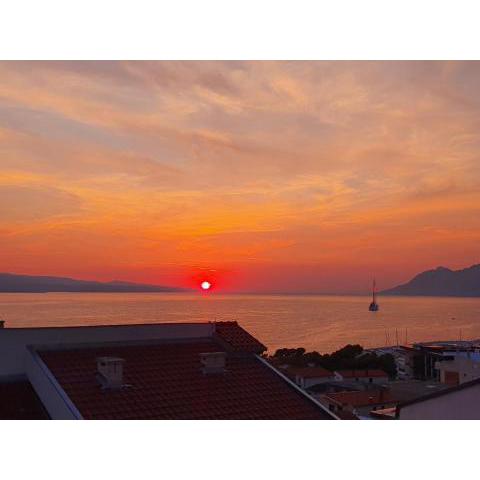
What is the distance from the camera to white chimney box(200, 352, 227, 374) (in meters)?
6.16

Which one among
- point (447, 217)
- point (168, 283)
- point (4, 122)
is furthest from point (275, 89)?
point (168, 283)

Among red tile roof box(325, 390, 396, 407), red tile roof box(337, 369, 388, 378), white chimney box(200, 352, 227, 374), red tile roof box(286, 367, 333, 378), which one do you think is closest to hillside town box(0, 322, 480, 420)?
white chimney box(200, 352, 227, 374)

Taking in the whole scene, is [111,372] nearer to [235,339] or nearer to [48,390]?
[48,390]

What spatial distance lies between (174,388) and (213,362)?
64 cm

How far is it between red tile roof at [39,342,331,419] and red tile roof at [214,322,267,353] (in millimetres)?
137

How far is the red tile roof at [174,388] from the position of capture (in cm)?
522

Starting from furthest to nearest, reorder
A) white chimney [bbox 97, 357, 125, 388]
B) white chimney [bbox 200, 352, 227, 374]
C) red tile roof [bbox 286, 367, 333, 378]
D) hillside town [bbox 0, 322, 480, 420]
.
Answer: red tile roof [bbox 286, 367, 333, 378], white chimney [bbox 200, 352, 227, 374], white chimney [bbox 97, 357, 125, 388], hillside town [bbox 0, 322, 480, 420]

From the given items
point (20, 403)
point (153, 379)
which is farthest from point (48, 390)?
point (153, 379)

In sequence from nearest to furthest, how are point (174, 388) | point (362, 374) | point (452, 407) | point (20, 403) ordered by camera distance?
point (452, 407)
point (20, 403)
point (174, 388)
point (362, 374)

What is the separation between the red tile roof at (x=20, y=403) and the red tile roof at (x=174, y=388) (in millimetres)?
356

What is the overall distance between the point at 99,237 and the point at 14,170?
9.44m

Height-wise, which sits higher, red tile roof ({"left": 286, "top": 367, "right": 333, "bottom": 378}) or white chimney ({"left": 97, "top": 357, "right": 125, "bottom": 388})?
white chimney ({"left": 97, "top": 357, "right": 125, "bottom": 388})

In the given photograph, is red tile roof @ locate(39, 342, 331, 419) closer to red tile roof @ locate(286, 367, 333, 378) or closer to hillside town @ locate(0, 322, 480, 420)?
hillside town @ locate(0, 322, 480, 420)

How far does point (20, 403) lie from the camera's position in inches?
219
